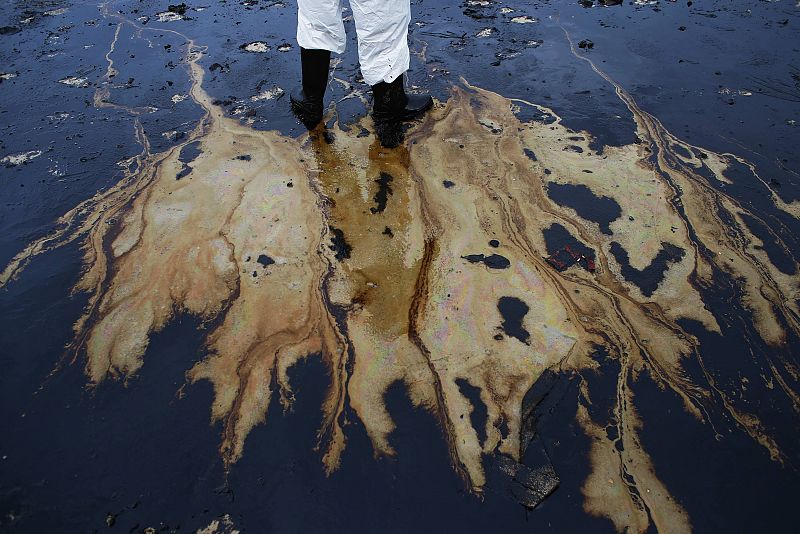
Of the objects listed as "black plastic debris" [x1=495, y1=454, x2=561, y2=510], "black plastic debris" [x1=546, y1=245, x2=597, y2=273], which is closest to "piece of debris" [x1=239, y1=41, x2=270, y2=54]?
"black plastic debris" [x1=546, y1=245, x2=597, y2=273]

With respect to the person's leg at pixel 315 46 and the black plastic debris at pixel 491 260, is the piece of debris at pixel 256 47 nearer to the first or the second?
the person's leg at pixel 315 46

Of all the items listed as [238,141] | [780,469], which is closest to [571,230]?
[780,469]

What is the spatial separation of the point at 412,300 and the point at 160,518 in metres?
1.05

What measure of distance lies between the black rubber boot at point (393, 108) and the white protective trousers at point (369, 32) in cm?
7

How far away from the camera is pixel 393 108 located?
2.89 metres

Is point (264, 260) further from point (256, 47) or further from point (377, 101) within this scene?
point (256, 47)

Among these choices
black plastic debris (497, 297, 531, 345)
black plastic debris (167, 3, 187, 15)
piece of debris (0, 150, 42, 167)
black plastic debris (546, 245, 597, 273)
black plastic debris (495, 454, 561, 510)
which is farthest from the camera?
black plastic debris (167, 3, 187, 15)

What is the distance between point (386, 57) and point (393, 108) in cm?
28

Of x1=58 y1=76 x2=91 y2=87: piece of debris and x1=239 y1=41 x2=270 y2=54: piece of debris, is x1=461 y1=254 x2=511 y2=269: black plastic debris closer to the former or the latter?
x1=239 y1=41 x2=270 y2=54: piece of debris

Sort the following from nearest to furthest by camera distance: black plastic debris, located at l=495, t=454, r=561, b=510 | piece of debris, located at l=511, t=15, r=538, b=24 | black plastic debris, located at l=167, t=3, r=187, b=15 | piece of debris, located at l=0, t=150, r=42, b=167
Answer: black plastic debris, located at l=495, t=454, r=561, b=510, piece of debris, located at l=0, t=150, r=42, b=167, piece of debris, located at l=511, t=15, r=538, b=24, black plastic debris, located at l=167, t=3, r=187, b=15

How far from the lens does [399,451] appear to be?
59.6 inches

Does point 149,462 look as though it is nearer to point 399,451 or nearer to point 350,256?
point 399,451

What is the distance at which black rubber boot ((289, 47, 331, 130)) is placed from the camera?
284 cm

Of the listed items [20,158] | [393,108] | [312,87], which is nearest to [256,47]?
[312,87]
